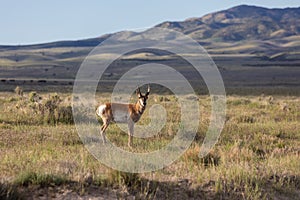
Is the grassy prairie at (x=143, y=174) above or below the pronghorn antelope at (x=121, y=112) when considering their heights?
below

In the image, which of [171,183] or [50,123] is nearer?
[171,183]

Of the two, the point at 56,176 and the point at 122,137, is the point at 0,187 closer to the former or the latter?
the point at 56,176

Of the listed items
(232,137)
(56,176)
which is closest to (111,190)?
(56,176)

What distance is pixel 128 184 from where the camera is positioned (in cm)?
770

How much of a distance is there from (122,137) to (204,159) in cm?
430

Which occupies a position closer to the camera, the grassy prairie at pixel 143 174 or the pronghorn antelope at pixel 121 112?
the grassy prairie at pixel 143 174

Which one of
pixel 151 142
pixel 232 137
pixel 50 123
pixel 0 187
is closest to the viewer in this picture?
pixel 0 187

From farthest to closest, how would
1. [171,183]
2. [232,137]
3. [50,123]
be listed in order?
[50,123], [232,137], [171,183]

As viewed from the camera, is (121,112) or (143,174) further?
(121,112)

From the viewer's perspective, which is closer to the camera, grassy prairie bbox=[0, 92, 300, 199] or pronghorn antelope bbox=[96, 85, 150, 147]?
grassy prairie bbox=[0, 92, 300, 199]

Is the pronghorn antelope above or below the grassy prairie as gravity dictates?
above

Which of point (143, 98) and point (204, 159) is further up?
point (143, 98)

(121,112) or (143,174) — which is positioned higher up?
(121,112)

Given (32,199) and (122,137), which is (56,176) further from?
(122,137)
